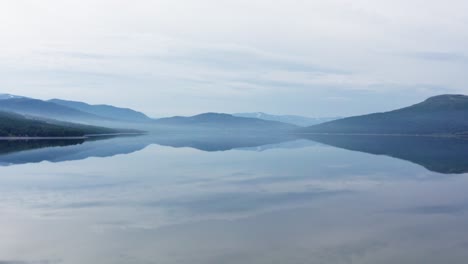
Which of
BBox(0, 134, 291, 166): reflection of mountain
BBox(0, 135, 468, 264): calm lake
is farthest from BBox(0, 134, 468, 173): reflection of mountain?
BBox(0, 135, 468, 264): calm lake

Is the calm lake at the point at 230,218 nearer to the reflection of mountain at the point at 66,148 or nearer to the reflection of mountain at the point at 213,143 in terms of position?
the reflection of mountain at the point at 66,148

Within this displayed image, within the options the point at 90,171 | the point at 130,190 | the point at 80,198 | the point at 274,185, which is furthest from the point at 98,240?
the point at 90,171

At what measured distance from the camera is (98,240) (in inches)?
672

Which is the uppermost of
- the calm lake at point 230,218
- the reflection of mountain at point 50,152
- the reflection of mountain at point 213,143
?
the reflection of mountain at point 213,143

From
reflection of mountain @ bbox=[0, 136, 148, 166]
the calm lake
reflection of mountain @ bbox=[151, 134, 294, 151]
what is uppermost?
reflection of mountain @ bbox=[151, 134, 294, 151]

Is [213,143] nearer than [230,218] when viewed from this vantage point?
No

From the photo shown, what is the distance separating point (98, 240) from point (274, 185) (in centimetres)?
1764

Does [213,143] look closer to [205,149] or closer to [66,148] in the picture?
[205,149]

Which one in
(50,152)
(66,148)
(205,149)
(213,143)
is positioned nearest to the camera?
(50,152)

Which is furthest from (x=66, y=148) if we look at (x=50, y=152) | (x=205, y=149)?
(x=205, y=149)

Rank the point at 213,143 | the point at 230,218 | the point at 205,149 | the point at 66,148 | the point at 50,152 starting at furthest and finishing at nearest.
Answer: the point at 213,143 → the point at 205,149 → the point at 66,148 → the point at 50,152 → the point at 230,218

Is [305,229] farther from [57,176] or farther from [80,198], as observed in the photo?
[57,176]

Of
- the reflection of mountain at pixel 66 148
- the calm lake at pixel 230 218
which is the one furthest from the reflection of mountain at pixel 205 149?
the calm lake at pixel 230 218

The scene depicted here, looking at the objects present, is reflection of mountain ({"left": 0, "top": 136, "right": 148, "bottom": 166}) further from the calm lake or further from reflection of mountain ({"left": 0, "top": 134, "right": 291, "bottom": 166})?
the calm lake
